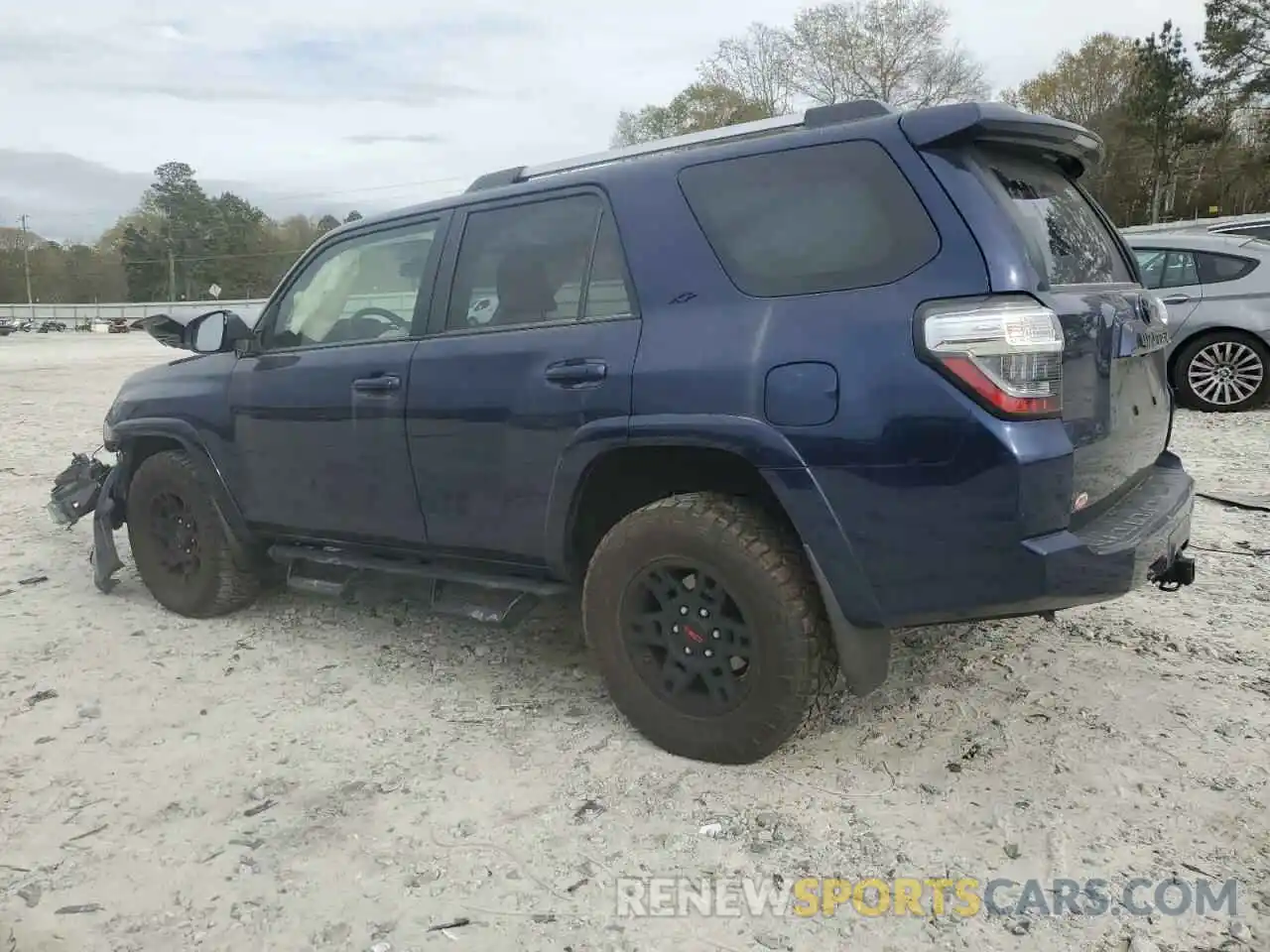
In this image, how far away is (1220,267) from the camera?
870 cm

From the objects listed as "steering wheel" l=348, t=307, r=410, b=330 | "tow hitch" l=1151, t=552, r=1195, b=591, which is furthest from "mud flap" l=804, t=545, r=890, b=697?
"steering wheel" l=348, t=307, r=410, b=330

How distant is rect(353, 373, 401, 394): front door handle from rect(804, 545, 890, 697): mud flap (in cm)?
173

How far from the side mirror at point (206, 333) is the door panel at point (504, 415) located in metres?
1.35

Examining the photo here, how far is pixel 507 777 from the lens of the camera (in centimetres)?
310

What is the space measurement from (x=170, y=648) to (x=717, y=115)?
2208 inches

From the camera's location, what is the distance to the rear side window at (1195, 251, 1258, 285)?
860 centimetres

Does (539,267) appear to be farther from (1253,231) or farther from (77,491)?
(1253,231)

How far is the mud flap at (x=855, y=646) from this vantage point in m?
2.78

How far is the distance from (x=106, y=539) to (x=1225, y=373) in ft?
29.2

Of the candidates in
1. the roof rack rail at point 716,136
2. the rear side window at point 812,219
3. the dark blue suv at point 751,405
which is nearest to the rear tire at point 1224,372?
the dark blue suv at point 751,405

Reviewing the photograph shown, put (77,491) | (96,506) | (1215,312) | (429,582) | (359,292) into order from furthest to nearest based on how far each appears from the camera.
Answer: (1215,312), (77,491), (96,506), (359,292), (429,582)

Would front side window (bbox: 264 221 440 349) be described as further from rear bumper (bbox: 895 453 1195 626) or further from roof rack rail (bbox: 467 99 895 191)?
rear bumper (bbox: 895 453 1195 626)

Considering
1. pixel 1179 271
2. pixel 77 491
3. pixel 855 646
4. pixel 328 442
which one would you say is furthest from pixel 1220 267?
pixel 77 491

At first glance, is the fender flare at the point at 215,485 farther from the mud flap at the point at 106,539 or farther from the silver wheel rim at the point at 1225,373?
the silver wheel rim at the point at 1225,373
